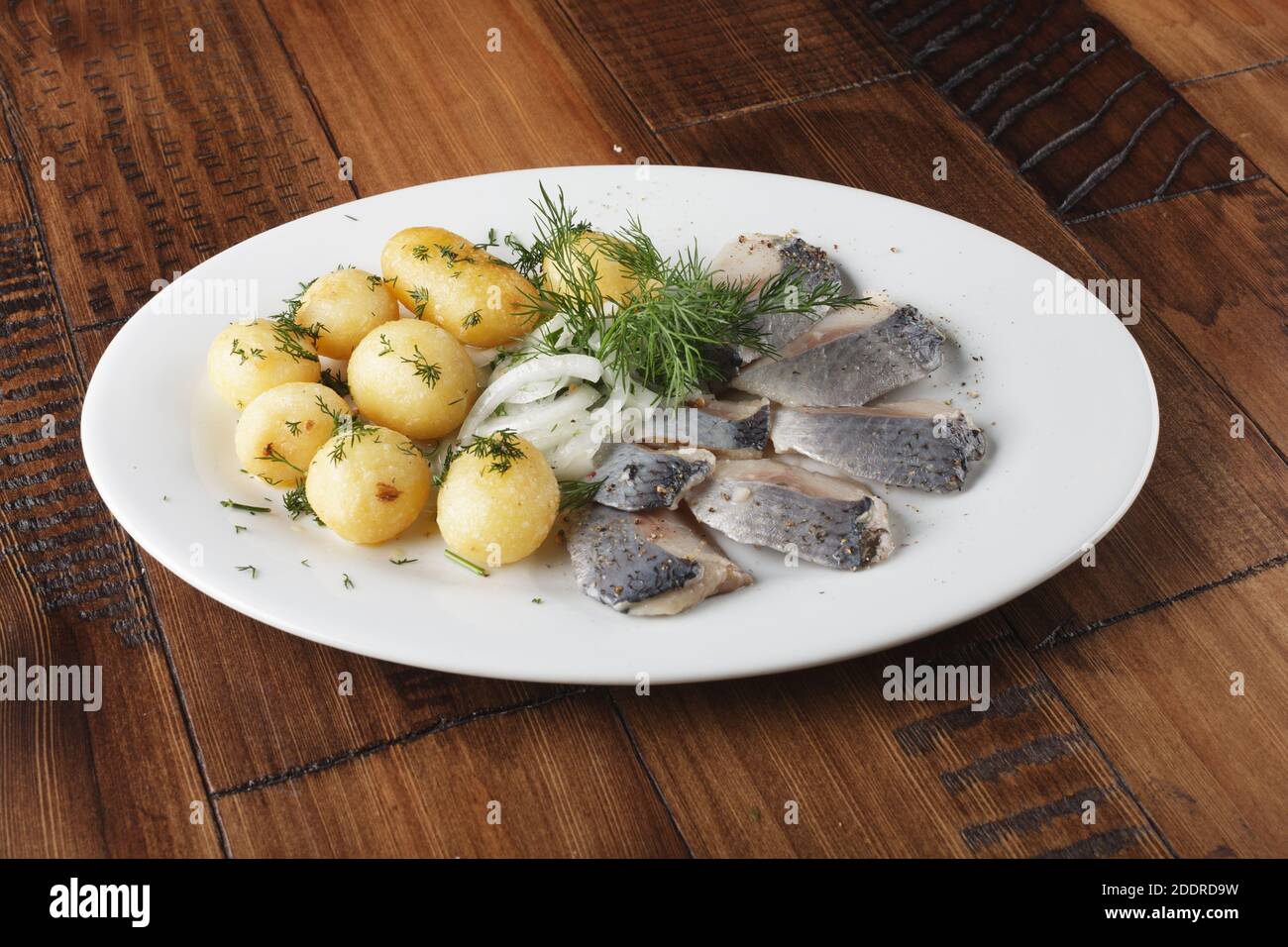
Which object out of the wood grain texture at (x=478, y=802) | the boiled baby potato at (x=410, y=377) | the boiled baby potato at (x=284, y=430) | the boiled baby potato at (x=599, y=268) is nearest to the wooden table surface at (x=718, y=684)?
the wood grain texture at (x=478, y=802)

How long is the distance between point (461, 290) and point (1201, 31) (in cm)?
256

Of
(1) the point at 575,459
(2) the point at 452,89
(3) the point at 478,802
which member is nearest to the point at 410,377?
(1) the point at 575,459

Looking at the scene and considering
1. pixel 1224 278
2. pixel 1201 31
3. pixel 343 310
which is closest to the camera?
pixel 343 310

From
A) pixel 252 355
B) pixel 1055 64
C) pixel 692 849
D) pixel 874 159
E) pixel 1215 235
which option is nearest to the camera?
pixel 692 849

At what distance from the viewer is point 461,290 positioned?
7.36 ft

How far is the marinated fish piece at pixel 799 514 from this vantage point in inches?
78.5

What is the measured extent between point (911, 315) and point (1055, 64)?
61.2 inches

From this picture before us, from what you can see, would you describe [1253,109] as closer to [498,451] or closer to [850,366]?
[850,366]

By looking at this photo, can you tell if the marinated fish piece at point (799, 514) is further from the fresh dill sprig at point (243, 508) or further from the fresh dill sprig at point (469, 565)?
the fresh dill sprig at point (243, 508)

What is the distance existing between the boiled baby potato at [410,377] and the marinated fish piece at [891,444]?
1.85ft

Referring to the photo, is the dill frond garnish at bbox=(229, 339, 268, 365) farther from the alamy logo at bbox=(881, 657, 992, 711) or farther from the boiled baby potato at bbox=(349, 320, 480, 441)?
the alamy logo at bbox=(881, 657, 992, 711)

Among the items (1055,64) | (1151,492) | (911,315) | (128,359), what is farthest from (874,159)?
(128,359)

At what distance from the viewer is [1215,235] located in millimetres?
2959

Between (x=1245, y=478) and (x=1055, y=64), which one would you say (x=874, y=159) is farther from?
(x=1245, y=478)
